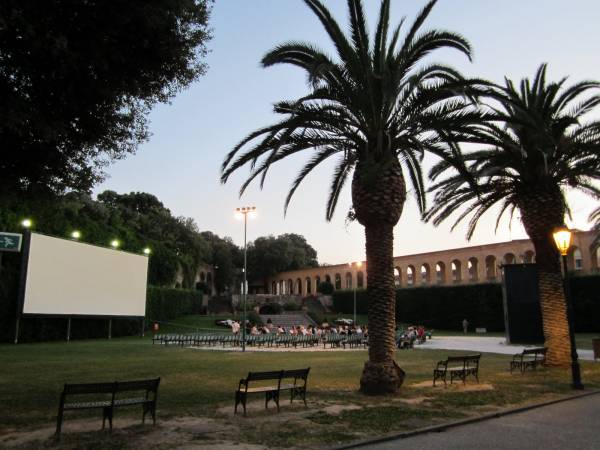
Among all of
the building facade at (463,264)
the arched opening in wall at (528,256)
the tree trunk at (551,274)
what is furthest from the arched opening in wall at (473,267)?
the tree trunk at (551,274)

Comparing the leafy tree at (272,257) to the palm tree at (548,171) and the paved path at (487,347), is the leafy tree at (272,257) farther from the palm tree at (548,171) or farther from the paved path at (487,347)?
the palm tree at (548,171)

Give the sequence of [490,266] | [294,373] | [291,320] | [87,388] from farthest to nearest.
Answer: [490,266] → [291,320] → [294,373] → [87,388]

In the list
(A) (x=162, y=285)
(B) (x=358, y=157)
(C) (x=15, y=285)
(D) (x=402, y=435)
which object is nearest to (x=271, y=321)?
(A) (x=162, y=285)

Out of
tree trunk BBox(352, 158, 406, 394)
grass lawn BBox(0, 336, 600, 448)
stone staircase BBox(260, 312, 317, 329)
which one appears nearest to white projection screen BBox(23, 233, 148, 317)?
grass lawn BBox(0, 336, 600, 448)

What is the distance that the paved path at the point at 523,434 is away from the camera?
6.98 m

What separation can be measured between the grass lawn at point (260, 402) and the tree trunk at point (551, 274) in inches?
31.8

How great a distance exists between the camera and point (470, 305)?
48.7m

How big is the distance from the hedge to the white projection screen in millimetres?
28988

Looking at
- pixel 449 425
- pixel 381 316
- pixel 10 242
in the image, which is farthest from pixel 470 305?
pixel 449 425

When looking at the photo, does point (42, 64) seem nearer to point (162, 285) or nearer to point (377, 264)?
point (377, 264)

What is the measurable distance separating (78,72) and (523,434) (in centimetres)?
864

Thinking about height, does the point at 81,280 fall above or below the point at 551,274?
above

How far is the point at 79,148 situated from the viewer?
30.9 feet

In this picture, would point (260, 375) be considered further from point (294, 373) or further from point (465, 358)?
point (465, 358)
